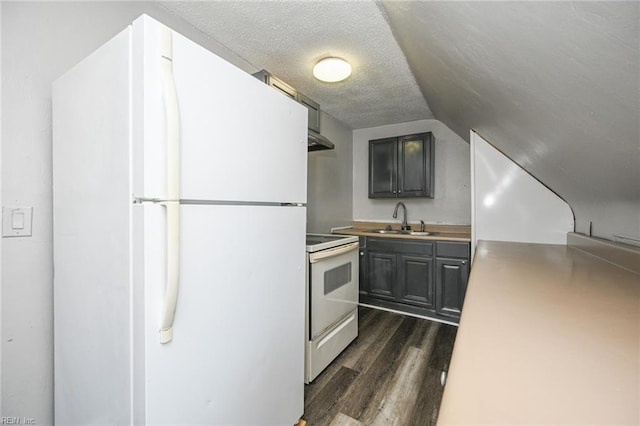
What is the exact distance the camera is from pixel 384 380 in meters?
1.73

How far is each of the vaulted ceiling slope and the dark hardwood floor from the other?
4.44 ft

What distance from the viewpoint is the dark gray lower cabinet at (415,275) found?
251 centimetres

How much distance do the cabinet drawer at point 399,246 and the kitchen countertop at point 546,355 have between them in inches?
66.3

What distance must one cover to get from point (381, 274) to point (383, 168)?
1298 mm

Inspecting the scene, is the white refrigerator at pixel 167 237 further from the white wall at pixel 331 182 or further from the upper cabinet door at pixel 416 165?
the upper cabinet door at pixel 416 165

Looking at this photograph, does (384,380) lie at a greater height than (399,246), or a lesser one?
lesser

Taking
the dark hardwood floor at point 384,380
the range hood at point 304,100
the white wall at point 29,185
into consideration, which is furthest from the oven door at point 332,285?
the white wall at point 29,185

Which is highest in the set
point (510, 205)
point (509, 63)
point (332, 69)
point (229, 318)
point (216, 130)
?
point (332, 69)

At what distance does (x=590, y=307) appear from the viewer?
707 millimetres

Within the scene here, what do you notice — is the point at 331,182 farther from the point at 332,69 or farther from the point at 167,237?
the point at 167,237

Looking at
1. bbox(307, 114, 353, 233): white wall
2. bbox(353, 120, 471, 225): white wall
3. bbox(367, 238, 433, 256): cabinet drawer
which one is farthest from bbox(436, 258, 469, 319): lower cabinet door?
bbox(307, 114, 353, 233): white wall

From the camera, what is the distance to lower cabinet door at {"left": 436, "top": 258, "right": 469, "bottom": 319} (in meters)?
2.48

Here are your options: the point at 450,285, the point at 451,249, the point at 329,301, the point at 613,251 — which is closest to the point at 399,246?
the point at 451,249

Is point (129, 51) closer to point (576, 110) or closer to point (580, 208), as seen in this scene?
point (576, 110)
